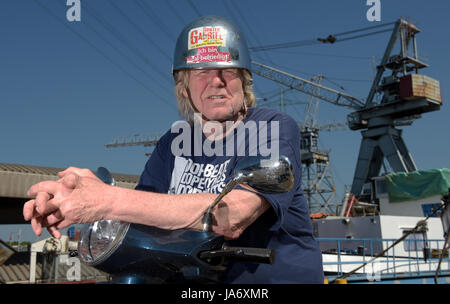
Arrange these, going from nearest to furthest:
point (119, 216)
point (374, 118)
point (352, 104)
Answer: point (119, 216) → point (374, 118) → point (352, 104)

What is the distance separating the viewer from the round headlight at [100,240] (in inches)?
54.4

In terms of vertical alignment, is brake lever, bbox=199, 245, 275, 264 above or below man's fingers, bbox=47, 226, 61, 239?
below

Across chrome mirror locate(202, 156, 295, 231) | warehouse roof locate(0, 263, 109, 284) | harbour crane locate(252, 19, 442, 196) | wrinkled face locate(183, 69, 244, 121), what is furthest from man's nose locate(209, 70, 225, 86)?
harbour crane locate(252, 19, 442, 196)

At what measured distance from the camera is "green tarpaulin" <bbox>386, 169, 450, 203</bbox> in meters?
25.9

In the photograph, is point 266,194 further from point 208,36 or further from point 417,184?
point 417,184

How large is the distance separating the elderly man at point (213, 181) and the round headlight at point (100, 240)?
0.09 meters

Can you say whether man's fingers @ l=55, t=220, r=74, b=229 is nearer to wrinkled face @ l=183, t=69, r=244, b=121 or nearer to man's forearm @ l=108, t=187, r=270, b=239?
man's forearm @ l=108, t=187, r=270, b=239

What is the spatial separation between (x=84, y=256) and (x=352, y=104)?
5668 cm

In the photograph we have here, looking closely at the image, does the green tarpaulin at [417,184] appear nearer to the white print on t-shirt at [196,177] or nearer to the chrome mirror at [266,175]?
the white print on t-shirt at [196,177]

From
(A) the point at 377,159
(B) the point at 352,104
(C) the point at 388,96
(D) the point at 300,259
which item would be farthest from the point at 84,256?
(B) the point at 352,104

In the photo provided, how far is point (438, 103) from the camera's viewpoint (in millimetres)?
45219

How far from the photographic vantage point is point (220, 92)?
7.27ft

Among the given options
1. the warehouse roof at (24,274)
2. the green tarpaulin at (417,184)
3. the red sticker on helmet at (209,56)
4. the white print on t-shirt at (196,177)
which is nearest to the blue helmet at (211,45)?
the red sticker on helmet at (209,56)
